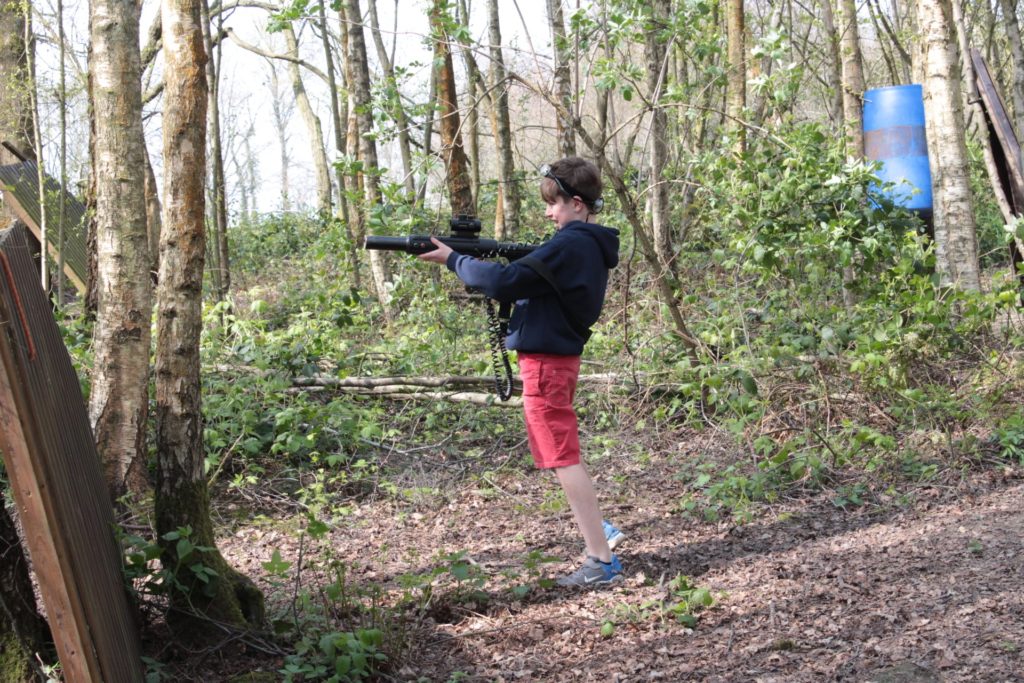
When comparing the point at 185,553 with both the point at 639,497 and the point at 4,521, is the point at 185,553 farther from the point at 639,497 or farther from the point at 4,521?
the point at 639,497

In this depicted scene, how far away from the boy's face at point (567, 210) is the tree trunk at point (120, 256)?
249 centimetres

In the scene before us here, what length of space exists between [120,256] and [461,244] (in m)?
2.18

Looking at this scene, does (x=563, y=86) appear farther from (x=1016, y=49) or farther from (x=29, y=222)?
(x=1016, y=49)

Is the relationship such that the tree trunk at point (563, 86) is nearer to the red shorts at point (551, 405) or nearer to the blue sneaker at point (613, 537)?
the red shorts at point (551, 405)

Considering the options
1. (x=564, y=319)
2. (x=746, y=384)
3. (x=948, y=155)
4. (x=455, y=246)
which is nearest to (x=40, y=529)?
(x=455, y=246)

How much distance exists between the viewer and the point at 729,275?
10.6 m

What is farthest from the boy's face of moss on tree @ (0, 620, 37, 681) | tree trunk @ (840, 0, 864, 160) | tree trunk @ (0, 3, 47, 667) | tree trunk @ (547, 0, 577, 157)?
tree trunk @ (840, 0, 864, 160)

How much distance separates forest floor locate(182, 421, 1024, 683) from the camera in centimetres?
371

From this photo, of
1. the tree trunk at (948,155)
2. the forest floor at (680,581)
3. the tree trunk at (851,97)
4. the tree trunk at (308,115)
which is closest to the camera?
the forest floor at (680,581)

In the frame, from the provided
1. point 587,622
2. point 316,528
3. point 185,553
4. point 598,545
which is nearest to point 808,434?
point 598,545

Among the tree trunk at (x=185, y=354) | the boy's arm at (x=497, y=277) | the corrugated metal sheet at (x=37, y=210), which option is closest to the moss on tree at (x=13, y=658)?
the tree trunk at (x=185, y=354)

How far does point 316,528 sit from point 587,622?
134 centimetres

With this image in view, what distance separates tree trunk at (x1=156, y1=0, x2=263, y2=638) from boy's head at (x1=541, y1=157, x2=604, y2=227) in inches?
65.1

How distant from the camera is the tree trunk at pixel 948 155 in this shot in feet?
24.3
